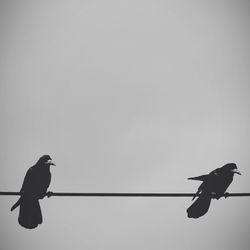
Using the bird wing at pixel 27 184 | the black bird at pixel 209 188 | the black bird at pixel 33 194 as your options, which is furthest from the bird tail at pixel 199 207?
the bird wing at pixel 27 184

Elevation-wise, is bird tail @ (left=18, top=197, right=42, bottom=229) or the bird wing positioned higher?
the bird wing

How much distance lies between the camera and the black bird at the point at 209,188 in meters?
8.64

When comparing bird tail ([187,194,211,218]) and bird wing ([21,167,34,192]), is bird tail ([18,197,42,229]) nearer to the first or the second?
bird wing ([21,167,34,192])

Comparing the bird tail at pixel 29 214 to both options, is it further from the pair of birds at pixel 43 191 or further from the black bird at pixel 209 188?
the black bird at pixel 209 188

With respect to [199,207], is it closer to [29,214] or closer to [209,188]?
[209,188]

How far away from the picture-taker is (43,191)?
28.6ft

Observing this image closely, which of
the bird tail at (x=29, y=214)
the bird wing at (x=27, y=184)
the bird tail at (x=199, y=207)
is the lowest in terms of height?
the bird tail at (x=29, y=214)

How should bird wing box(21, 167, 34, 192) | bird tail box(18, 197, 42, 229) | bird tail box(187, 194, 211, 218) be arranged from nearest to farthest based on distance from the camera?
bird tail box(18, 197, 42, 229) → bird wing box(21, 167, 34, 192) → bird tail box(187, 194, 211, 218)

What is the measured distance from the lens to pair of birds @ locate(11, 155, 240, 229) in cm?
Result: 761

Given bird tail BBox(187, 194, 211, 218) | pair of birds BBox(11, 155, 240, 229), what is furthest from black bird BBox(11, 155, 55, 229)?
bird tail BBox(187, 194, 211, 218)

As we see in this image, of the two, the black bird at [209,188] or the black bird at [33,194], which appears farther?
the black bird at [209,188]

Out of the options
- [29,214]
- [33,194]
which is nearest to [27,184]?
[33,194]

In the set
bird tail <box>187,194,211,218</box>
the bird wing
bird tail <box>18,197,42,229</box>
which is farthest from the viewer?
bird tail <box>187,194,211,218</box>

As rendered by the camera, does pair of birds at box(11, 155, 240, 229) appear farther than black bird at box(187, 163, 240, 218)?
No
